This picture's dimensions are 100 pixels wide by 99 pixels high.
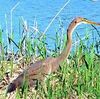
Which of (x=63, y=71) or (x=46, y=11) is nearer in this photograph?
(x=63, y=71)

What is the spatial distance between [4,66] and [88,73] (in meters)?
1.16

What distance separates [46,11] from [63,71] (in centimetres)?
430

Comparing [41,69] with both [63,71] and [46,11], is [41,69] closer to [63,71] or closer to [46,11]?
[63,71]

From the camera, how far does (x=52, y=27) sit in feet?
29.9

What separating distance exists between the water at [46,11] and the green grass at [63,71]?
202 cm

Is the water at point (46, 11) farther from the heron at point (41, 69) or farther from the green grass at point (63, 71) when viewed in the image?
the heron at point (41, 69)

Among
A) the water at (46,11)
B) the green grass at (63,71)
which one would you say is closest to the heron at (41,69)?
the green grass at (63,71)

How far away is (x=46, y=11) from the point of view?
34.3 feet

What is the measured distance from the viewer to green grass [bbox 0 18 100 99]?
580 cm

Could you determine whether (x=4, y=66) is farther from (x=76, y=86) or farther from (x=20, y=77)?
(x=76, y=86)

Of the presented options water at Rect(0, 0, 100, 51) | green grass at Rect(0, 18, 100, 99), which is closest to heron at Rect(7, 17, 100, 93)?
green grass at Rect(0, 18, 100, 99)

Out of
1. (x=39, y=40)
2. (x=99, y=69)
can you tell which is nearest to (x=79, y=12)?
(x=39, y=40)

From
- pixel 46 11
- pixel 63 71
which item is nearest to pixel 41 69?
pixel 63 71

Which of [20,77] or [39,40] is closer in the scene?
[20,77]
